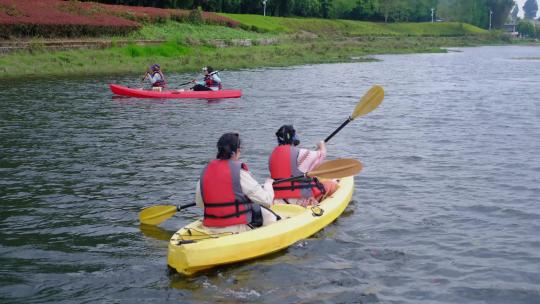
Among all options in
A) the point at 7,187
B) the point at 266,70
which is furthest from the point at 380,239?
the point at 266,70

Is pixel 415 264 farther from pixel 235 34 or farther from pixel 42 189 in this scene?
pixel 235 34

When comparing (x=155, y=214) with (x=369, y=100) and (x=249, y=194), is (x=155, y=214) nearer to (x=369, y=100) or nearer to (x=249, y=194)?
(x=249, y=194)

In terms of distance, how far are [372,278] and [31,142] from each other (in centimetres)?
992

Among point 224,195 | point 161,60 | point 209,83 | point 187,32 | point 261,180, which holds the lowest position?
point 261,180

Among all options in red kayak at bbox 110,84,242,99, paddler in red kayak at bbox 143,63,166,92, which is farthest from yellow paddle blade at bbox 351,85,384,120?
paddler in red kayak at bbox 143,63,166,92

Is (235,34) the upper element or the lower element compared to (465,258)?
upper

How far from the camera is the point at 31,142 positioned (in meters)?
14.9

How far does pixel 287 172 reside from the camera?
8820 millimetres

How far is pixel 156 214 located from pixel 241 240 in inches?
68.0

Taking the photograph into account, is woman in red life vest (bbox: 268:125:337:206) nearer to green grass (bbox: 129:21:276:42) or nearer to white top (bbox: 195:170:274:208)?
white top (bbox: 195:170:274:208)

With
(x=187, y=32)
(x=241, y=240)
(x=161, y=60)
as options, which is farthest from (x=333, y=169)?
(x=187, y=32)

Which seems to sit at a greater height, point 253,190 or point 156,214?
point 253,190

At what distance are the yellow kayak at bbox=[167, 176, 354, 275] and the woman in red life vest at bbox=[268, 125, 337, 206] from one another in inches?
11.1

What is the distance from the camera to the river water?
7.14 meters
